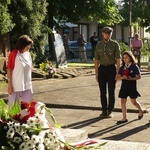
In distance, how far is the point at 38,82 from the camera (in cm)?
1519

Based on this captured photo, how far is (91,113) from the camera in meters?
9.56

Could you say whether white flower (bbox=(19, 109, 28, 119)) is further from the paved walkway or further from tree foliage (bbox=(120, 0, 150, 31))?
tree foliage (bbox=(120, 0, 150, 31))

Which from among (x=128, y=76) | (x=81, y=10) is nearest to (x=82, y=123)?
(x=128, y=76)

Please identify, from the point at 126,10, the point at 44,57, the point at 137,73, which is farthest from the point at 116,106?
the point at 126,10

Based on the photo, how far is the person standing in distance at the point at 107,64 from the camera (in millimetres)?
8820

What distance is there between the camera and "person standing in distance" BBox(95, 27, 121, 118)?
882 cm

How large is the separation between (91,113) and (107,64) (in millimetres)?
1282

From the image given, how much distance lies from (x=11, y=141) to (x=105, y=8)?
2275 cm

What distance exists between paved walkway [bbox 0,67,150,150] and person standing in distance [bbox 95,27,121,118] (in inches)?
14.3

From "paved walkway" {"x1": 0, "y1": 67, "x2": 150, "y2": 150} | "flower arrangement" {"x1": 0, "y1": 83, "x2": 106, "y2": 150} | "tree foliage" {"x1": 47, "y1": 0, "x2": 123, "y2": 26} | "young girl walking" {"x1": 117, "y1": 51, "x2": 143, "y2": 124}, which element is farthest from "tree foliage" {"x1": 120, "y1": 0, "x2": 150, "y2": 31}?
"flower arrangement" {"x1": 0, "y1": 83, "x2": 106, "y2": 150}

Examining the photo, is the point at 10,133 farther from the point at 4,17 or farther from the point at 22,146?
the point at 4,17

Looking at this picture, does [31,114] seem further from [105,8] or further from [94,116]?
[105,8]

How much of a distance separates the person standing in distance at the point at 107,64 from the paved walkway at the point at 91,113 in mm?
364

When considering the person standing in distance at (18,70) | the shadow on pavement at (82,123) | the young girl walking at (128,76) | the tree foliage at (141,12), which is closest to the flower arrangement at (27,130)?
the person standing in distance at (18,70)
